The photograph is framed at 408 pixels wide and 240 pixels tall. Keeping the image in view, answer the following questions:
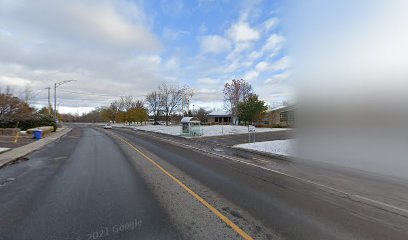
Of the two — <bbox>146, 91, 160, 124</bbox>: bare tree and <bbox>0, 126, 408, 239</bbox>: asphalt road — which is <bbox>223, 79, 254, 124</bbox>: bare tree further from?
<bbox>0, 126, 408, 239</bbox>: asphalt road

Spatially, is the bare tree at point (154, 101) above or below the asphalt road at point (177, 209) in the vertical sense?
above

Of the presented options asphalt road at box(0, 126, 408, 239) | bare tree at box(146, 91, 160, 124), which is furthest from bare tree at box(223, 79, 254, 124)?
asphalt road at box(0, 126, 408, 239)

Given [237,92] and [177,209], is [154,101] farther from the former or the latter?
[177,209]

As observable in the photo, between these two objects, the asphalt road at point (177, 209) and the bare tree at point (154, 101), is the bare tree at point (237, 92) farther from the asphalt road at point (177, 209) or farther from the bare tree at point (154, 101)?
the asphalt road at point (177, 209)

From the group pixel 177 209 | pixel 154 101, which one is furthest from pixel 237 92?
pixel 177 209

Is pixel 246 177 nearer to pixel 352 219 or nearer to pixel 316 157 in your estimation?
pixel 352 219

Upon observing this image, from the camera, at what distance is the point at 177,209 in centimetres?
552

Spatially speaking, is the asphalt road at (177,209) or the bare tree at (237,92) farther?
the bare tree at (237,92)

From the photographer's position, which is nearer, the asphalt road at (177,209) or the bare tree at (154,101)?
the asphalt road at (177,209)

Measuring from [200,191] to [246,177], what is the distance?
2496mm

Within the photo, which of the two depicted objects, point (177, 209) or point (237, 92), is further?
point (237, 92)

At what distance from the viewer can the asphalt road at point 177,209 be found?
4.44 metres

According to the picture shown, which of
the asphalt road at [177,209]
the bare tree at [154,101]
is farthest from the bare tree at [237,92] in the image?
the asphalt road at [177,209]

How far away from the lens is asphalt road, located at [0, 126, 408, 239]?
4441mm
